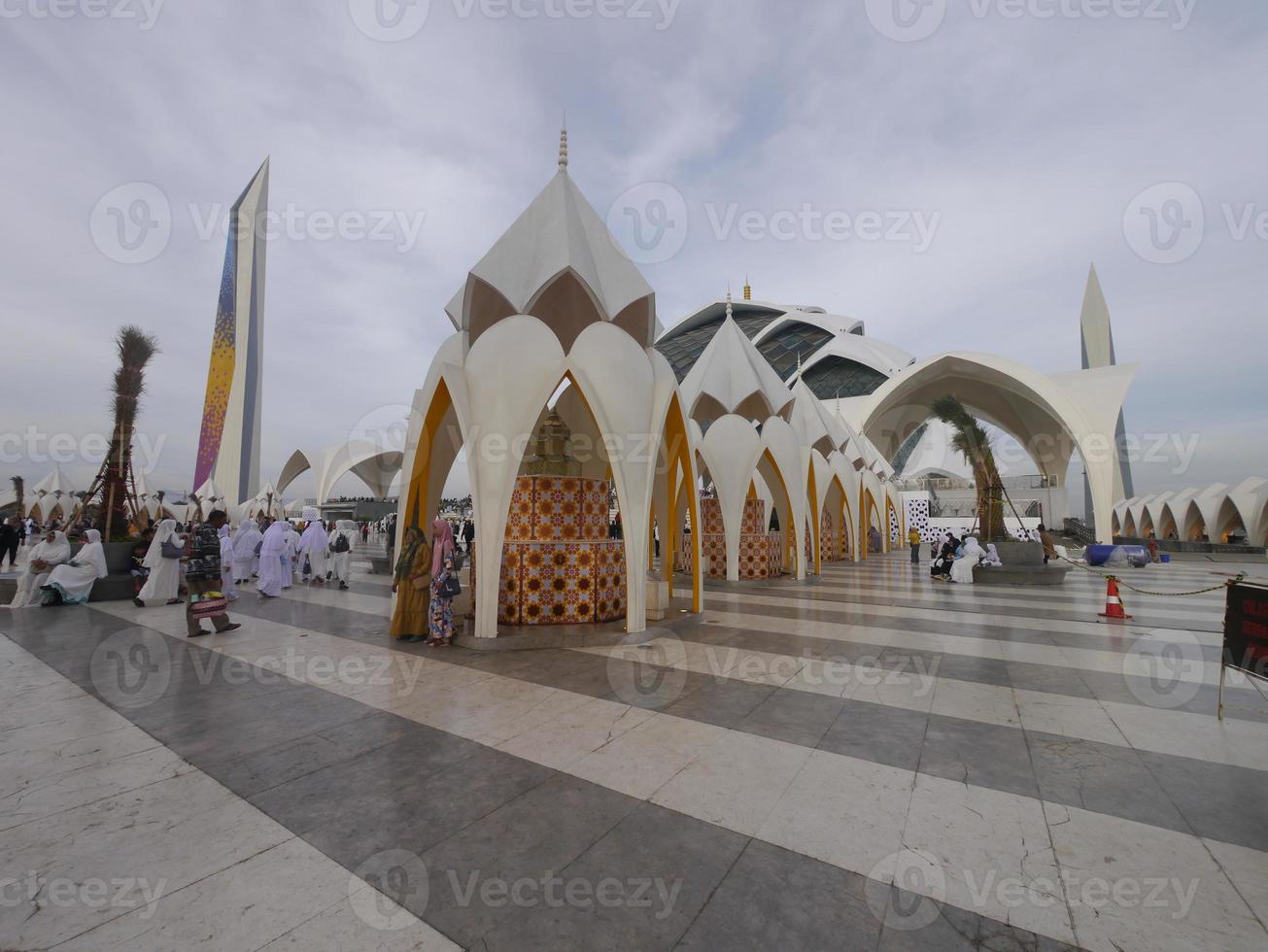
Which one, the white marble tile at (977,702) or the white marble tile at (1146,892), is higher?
the white marble tile at (1146,892)

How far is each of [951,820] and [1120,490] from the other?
229 feet

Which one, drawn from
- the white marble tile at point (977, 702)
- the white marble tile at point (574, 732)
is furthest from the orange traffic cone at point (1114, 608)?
the white marble tile at point (574, 732)

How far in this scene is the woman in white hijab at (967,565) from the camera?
1345 cm

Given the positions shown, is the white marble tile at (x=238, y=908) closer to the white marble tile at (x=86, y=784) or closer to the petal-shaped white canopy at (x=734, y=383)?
the white marble tile at (x=86, y=784)

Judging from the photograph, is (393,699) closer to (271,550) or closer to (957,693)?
(957,693)

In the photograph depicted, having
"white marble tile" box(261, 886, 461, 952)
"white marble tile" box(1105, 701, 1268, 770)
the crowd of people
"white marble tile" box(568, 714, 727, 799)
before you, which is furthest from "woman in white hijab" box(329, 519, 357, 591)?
"white marble tile" box(1105, 701, 1268, 770)

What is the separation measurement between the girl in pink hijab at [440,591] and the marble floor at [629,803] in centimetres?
82

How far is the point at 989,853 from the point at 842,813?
64 cm

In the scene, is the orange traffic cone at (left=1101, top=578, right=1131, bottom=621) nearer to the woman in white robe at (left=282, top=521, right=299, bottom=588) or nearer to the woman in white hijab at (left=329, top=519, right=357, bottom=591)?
the woman in white hijab at (left=329, top=519, right=357, bottom=591)

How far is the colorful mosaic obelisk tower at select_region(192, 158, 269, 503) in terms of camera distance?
29.6m

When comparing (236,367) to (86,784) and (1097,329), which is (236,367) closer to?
(86,784)

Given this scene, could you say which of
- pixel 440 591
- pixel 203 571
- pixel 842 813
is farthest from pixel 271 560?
pixel 842 813

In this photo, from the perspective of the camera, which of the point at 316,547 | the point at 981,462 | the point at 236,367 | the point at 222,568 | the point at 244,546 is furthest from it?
the point at 236,367

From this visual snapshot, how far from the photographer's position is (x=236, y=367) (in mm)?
29578
